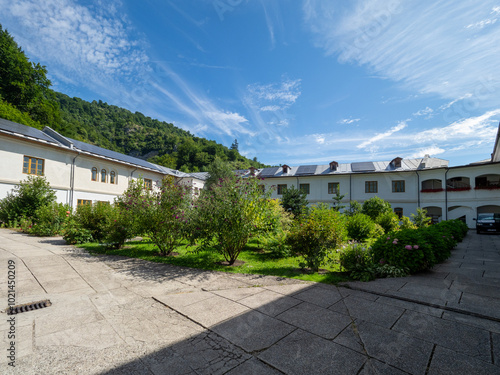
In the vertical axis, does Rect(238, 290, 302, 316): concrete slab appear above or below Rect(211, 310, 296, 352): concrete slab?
below

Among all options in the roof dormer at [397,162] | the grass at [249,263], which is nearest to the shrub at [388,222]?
the grass at [249,263]

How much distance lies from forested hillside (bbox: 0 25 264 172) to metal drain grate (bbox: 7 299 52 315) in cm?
3102

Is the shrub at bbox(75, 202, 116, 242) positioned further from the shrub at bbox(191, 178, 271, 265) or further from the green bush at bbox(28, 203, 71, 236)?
the shrub at bbox(191, 178, 271, 265)

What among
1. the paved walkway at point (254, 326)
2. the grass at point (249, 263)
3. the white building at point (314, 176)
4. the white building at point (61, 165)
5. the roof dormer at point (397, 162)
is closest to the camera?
the paved walkway at point (254, 326)

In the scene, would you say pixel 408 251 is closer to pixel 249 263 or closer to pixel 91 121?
pixel 249 263

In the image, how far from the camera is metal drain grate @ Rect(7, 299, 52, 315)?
3306mm


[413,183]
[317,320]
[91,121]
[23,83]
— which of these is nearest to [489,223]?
[413,183]

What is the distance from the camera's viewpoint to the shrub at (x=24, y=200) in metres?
14.1

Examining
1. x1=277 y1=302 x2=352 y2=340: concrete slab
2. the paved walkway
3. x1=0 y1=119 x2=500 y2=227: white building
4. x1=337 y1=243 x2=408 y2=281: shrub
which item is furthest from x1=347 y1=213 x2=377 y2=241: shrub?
x1=277 y1=302 x2=352 y2=340: concrete slab

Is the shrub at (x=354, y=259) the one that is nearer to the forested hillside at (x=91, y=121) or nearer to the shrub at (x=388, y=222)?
the shrub at (x=388, y=222)

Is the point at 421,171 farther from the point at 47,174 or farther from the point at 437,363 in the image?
the point at 47,174

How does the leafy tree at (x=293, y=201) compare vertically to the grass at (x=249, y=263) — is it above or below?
above

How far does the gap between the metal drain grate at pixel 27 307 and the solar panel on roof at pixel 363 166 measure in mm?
30633

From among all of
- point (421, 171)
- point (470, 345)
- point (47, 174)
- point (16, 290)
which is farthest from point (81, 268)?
point (421, 171)
